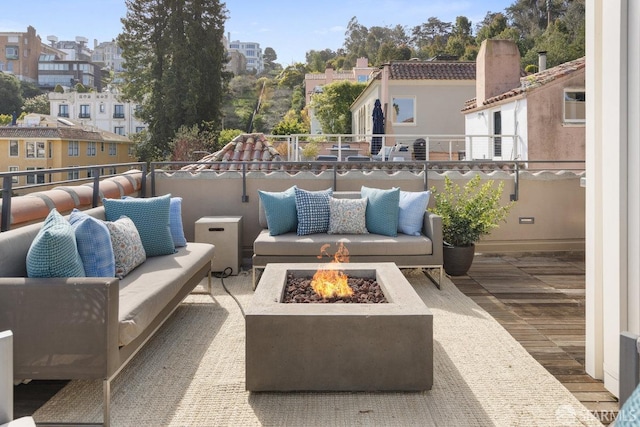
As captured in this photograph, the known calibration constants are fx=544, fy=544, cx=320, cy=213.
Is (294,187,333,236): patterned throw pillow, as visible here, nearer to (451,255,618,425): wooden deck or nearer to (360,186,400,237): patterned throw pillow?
(360,186,400,237): patterned throw pillow

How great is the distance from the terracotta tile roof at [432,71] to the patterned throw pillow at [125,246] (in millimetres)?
15479

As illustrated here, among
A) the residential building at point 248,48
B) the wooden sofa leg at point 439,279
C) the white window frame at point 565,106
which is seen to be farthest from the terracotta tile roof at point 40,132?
the residential building at point 248,48

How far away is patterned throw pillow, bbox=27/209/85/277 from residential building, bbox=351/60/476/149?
53.0ft

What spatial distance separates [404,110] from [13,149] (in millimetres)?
26944

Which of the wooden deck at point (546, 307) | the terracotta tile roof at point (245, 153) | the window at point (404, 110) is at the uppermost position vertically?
the window at point (404, 110)

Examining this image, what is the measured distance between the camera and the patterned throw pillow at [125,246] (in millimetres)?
3396

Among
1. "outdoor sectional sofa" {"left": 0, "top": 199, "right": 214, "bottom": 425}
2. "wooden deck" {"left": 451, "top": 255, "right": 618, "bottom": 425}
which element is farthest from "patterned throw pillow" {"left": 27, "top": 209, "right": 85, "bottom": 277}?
"wooden deck" {"left": 451, "top": 255, "right": 618, "bottom": 425}

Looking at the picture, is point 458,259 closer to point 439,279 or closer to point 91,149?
point 439,279

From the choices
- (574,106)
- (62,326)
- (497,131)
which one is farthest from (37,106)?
(62,326)

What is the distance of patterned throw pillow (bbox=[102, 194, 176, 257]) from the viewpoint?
4.03 metres

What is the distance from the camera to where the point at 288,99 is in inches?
1800

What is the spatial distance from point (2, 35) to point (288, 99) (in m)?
50.8

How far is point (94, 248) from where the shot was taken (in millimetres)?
2992

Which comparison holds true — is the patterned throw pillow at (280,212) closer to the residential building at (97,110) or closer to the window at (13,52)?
the residential building at (97,110)
